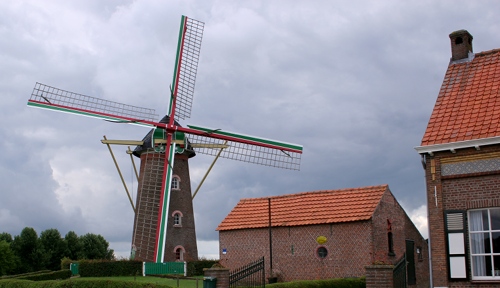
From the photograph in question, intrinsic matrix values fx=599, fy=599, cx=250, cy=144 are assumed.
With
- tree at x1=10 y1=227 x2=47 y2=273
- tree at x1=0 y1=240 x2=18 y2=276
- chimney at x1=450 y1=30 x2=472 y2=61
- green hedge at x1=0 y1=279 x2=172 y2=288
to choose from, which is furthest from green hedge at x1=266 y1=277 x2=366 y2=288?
tree at x1=10 y1=227 x2=47 y2=273

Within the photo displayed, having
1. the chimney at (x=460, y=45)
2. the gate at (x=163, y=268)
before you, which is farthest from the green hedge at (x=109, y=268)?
the chimney at (x=460, y=45)

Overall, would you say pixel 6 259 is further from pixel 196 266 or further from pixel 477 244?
pixel 477 244

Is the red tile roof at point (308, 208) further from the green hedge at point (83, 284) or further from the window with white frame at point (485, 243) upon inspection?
the window with white frame at point (485, 243)

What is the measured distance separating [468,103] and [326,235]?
11065 mm

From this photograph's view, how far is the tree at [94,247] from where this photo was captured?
52969 mm

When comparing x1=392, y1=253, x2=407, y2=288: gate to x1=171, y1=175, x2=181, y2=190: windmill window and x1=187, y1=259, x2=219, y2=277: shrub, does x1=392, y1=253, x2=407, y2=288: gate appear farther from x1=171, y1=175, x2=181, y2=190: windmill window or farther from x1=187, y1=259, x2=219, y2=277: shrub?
x1=171, y1=175, x2=181, y2=190: windmill window

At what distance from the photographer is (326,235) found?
26.3 metres

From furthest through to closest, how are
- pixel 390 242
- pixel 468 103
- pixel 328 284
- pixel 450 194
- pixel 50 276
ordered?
pixel 50 276
pixel 390 242
pixel 328 284
pixel 468 103
pixel 450 194

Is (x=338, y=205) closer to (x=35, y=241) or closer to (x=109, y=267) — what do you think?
(x=109, y=267)

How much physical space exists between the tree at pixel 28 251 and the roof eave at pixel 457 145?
4067cm

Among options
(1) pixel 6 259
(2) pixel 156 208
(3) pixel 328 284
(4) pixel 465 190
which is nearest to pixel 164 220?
(2) pixel 156 208

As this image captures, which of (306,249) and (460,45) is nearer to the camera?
(460,45)

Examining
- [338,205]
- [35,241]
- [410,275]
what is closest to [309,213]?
[338,205]

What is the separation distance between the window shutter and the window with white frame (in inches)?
9.0
